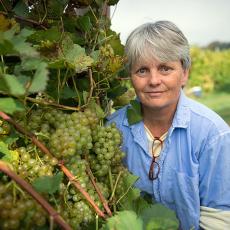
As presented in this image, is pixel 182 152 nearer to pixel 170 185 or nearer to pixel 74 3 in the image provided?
pixel 170 185

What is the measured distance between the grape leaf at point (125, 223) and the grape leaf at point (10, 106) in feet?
1.12

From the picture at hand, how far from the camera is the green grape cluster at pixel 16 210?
938mm

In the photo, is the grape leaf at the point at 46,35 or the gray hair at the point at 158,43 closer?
the grape leaf at the point at 46,35

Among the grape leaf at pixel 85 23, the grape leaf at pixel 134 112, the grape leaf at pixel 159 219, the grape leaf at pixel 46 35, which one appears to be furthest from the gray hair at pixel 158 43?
the grape leaf at pixel 159 219

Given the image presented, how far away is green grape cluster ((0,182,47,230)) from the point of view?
94cm

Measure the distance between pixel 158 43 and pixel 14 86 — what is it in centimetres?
117

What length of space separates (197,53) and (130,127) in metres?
22.4

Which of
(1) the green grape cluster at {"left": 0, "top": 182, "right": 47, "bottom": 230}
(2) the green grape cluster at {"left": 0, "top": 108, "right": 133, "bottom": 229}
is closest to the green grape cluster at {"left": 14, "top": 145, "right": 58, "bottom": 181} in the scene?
(2) the green grape cluster at {"left": 0, "top": 108, "right": 133, "bottom": 229}

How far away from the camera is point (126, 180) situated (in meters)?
1.50

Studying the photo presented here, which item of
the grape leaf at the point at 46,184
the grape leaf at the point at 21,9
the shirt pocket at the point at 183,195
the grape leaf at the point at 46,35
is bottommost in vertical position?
the shirt pocket at the point at 183,195

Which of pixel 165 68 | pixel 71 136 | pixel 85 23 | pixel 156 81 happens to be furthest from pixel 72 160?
pixel 165 68

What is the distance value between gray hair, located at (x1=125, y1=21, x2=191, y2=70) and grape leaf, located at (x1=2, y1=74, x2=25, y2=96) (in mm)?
1094

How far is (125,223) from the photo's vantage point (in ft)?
3.42

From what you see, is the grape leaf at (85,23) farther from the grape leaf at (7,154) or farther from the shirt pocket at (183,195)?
the shirt pocket at (183,195)
